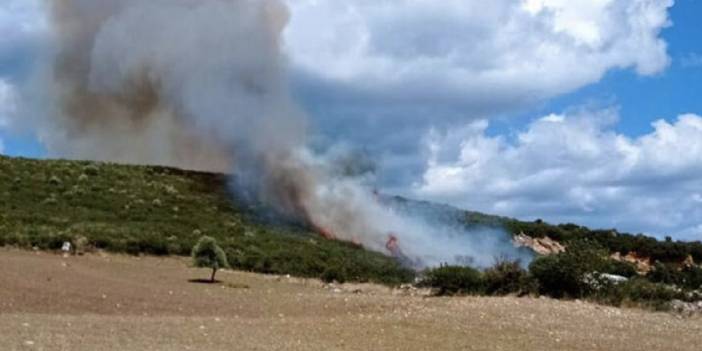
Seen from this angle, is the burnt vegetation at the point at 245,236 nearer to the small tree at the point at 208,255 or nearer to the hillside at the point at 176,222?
the hillside at the point at 176,222

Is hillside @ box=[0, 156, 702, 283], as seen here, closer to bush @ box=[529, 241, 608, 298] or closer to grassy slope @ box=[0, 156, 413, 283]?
grassy slope @ box=[0, 156, 413, 283]

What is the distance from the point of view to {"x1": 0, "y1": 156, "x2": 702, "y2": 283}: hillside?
112 feet

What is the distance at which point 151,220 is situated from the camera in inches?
1702

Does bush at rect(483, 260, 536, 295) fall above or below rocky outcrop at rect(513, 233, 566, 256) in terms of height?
below

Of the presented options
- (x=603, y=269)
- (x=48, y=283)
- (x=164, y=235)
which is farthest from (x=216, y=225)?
(x=48, y=283)

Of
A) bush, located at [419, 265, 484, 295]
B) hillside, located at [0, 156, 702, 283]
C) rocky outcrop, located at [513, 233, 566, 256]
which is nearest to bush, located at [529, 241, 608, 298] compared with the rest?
bush, located at [419, 265, 484, 295]

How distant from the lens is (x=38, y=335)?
45.1 ft

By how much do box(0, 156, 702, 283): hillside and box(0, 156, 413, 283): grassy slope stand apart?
5 centimetres

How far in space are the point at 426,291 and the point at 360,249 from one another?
1195cm

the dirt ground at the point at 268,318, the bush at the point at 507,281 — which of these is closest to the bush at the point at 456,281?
the bush at the point at 507,281

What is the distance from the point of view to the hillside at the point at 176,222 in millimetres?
34062

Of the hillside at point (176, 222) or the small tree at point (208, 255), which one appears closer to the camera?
the small tree at point (208, 255)

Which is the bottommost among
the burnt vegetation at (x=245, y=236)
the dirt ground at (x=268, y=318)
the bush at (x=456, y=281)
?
the dirt ground at (x=268, y=318)

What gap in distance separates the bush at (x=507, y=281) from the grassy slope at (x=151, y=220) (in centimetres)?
588
